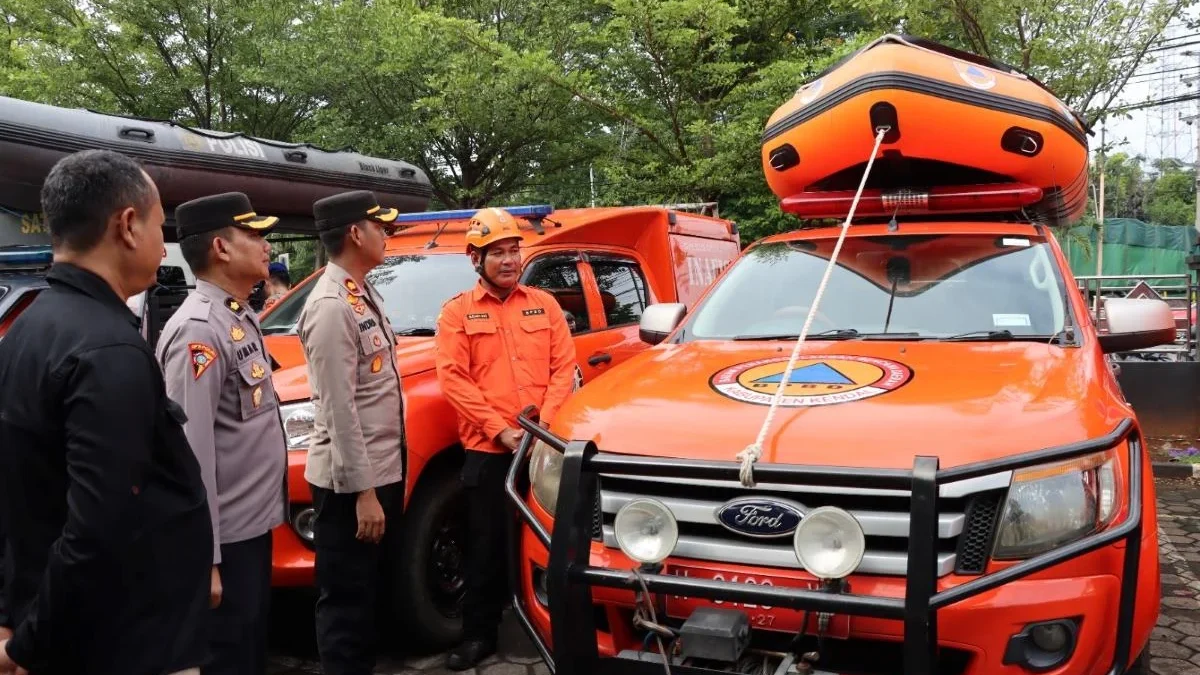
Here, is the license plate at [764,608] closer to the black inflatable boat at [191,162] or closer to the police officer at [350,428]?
the police officer at [350,428]

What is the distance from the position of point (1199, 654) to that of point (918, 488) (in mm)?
2530

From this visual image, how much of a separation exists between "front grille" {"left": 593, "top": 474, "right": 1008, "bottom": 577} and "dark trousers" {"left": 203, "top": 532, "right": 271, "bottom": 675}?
1.03 m

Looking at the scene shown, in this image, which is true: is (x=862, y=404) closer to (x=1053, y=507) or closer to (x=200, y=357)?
(x=1053, y=507)

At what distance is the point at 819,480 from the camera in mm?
2240

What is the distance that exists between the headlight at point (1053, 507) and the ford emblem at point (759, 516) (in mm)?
506

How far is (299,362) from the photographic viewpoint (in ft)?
13.4

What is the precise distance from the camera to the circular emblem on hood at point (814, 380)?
273 cm

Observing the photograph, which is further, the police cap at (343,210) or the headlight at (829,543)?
the police cap at (343,210)

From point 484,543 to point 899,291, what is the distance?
6.50ft

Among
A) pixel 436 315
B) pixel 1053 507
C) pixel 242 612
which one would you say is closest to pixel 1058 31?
pixel 436 315

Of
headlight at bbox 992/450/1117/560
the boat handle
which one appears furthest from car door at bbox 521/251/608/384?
the boat handle

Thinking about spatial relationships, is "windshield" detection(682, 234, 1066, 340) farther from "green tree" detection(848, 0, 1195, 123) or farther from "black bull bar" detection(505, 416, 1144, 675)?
"green tree" detection(848, 0, 1195, 123)

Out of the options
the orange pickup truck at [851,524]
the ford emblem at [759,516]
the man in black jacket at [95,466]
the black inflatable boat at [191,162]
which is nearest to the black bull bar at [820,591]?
the orange pickup truck at [851,524]

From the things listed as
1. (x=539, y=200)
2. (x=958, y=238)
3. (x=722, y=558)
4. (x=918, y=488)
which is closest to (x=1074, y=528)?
(x=918, y=488)
